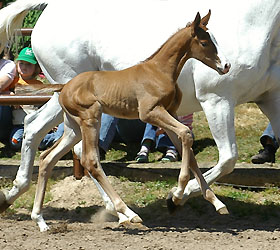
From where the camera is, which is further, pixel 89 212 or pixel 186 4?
pixel 89 212

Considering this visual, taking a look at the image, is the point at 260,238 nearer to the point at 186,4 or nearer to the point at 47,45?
the point at 186,4

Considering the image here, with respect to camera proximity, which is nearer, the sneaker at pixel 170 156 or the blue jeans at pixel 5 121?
the sneaker at pixel 170 156

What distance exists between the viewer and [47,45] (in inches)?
246

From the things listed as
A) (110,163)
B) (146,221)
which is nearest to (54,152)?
(146,221)

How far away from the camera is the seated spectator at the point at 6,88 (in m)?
7.47

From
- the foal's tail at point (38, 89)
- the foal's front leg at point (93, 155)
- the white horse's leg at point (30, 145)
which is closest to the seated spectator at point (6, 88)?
the white horse's leg at point (30, 145)

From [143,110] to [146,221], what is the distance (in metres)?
1.32

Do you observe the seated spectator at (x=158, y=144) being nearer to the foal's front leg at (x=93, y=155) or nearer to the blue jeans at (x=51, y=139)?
the blue jeans at (x=51, y=139)

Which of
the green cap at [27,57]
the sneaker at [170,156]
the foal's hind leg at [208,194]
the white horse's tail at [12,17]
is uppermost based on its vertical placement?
the white horse's tail at [12,17]

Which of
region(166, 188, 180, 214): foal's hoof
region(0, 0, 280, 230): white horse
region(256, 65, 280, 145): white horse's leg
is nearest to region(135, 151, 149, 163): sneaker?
region(0, 0, 280, 230): white horse

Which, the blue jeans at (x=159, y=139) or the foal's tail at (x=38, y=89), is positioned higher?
the foal's tail at (x=38, y=89)

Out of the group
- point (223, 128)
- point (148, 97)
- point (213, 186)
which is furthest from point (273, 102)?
point (213, 186)

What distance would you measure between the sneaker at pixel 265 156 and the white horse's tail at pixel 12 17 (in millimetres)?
2486

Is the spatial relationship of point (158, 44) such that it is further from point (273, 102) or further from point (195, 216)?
point (195, 216)
